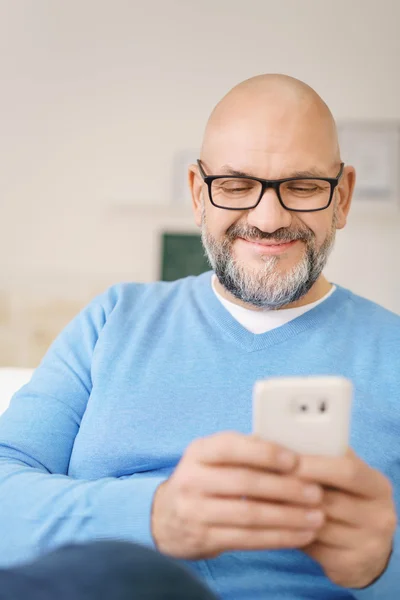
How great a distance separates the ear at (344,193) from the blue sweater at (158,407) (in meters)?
0.14

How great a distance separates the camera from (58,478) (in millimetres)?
995

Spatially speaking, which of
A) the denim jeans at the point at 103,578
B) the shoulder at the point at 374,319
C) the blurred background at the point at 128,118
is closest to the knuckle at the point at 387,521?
the denim jeans at the point at 103,578

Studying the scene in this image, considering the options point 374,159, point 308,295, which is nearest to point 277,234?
point 308,295

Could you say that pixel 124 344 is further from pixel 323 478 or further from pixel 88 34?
pixel 88 34

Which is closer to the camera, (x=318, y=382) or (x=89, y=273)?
(x=318, y=382)

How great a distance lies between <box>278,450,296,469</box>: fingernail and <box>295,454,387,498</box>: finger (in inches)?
0.5

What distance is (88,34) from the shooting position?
3.08m

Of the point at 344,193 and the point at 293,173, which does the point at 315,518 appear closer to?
the point at 293,173

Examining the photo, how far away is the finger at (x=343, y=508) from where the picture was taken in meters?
0.78

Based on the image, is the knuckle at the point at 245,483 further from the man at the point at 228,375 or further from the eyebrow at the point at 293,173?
the eyebrow at the point at 293,173

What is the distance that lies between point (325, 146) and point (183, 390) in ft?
1.57

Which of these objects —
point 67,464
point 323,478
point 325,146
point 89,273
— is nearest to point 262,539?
point 323,478

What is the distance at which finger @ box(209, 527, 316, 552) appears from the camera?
74 centimetres

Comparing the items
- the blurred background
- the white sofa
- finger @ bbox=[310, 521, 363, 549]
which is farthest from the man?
the blurred background
